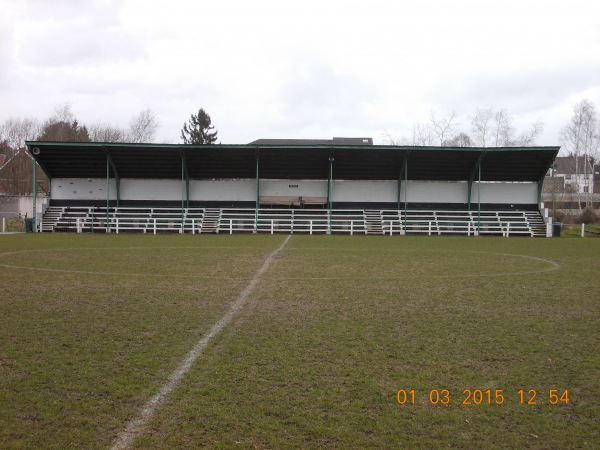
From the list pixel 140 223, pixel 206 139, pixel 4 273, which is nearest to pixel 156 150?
pixel 140 223

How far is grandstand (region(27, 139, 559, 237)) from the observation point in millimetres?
32844

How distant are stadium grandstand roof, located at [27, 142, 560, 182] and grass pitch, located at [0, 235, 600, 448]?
893 inches

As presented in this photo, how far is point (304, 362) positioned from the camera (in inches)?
201

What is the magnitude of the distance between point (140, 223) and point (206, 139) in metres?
44.6

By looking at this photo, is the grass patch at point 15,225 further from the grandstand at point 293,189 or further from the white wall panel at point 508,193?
the white wall panel at point 508,193

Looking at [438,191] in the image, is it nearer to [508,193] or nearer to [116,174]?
[508,193]

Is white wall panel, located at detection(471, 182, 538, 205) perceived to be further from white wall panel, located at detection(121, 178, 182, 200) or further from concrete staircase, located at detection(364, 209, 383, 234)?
white wall panel, located at detection(121, 178, 182, 200)

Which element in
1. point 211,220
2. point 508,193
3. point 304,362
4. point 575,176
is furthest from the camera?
point 575,176

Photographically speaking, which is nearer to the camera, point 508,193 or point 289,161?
point 289,161
